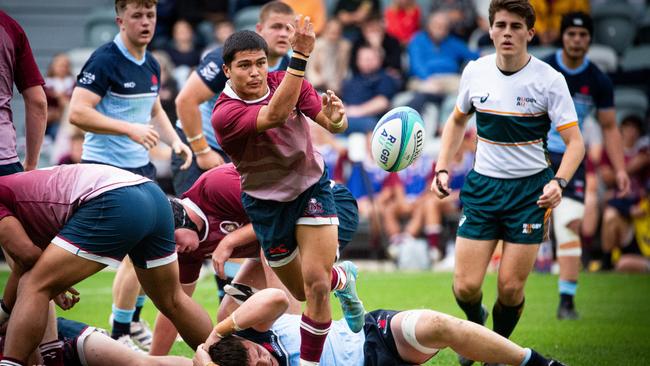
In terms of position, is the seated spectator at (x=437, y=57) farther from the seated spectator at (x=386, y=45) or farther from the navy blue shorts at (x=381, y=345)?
the navy blue shorts at (x=381, y=345)

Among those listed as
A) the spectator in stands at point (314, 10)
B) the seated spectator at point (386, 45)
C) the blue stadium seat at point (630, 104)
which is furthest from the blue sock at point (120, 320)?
the spectator in stands at point (314, 10)

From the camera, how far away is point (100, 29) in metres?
15.9

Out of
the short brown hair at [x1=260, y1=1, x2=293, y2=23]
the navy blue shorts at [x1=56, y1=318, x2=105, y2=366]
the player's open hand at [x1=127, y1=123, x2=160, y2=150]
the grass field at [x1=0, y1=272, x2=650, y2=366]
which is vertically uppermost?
the short brown hair at [x1=260, y1=1, x2=293, y2=23]

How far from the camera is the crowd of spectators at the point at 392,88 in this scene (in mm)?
12758

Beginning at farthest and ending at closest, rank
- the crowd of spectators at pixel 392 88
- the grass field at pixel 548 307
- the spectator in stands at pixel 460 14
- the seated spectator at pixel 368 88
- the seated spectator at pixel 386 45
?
the spectator in stands at pixel 460 14 → the seated spectator at pixel 386 45 → the seated spectator at pixel 368 88 → the crowd of spectators at pixel 392 88 → the grass field at pixel 548 307

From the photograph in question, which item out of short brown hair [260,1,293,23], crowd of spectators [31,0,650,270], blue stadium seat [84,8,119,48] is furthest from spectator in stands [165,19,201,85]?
short brown hair [260,1,293,23]

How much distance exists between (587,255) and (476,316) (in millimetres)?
6915

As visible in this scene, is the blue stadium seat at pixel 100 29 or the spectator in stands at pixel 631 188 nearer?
the spectator in stands at pixel 631 188

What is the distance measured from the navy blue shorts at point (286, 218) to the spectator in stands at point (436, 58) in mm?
9393

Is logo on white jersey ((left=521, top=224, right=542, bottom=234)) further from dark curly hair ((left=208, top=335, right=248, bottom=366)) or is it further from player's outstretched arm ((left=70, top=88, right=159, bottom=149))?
player's outstretched arm ((left=70, top=88, right=159, bottom=149))

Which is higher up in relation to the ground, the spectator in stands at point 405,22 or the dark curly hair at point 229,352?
the spectator in stands at point 405,22

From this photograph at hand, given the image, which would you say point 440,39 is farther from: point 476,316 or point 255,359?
point 255,359

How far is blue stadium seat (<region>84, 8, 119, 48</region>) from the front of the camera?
623 inches

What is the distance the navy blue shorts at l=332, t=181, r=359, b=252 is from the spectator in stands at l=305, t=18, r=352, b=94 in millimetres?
8526
